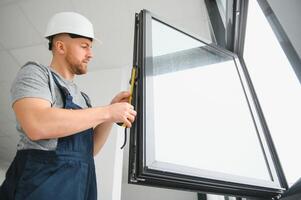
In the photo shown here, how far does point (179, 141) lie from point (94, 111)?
0.38 meters

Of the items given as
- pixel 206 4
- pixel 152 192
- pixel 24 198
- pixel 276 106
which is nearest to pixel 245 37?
pixel 276 106

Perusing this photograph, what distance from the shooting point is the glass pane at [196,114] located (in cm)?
101

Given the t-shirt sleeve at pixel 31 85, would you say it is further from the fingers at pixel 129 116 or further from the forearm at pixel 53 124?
the fingers at pixel 129 116

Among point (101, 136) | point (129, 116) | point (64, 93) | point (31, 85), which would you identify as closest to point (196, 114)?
point (129, 116)

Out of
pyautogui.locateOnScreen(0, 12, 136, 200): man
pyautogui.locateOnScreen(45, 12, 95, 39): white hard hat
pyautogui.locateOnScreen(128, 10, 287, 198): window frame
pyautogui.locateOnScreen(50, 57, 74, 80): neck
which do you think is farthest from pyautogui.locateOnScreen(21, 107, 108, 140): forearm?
pyautogui.locateOnScreen(45, 12, 95, 39): white hard hat

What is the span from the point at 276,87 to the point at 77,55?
1.09m

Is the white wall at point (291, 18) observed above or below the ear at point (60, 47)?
below

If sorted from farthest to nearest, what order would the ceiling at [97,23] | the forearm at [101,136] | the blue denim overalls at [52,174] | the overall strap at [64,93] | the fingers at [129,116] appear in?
1. the ceiling at [97,23]
2. the forearm at [101,136]
3. the overall strap at [64,93]
4. the fingers at [129,116]
5. the blue denim overalls at [52,174]

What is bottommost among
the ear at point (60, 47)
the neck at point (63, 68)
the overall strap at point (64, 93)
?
the overall strap at point (64, 93)

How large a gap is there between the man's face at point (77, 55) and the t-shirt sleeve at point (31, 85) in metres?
0.23

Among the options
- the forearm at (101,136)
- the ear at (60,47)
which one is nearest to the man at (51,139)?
the forearm at (101,136)

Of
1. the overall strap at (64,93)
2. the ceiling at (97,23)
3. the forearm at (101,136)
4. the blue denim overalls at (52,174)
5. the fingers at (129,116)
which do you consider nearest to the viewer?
the blue denim overalls at (52,174)

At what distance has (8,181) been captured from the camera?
3.10 ft

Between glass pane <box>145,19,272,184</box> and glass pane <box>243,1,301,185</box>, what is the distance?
0.13 metres
